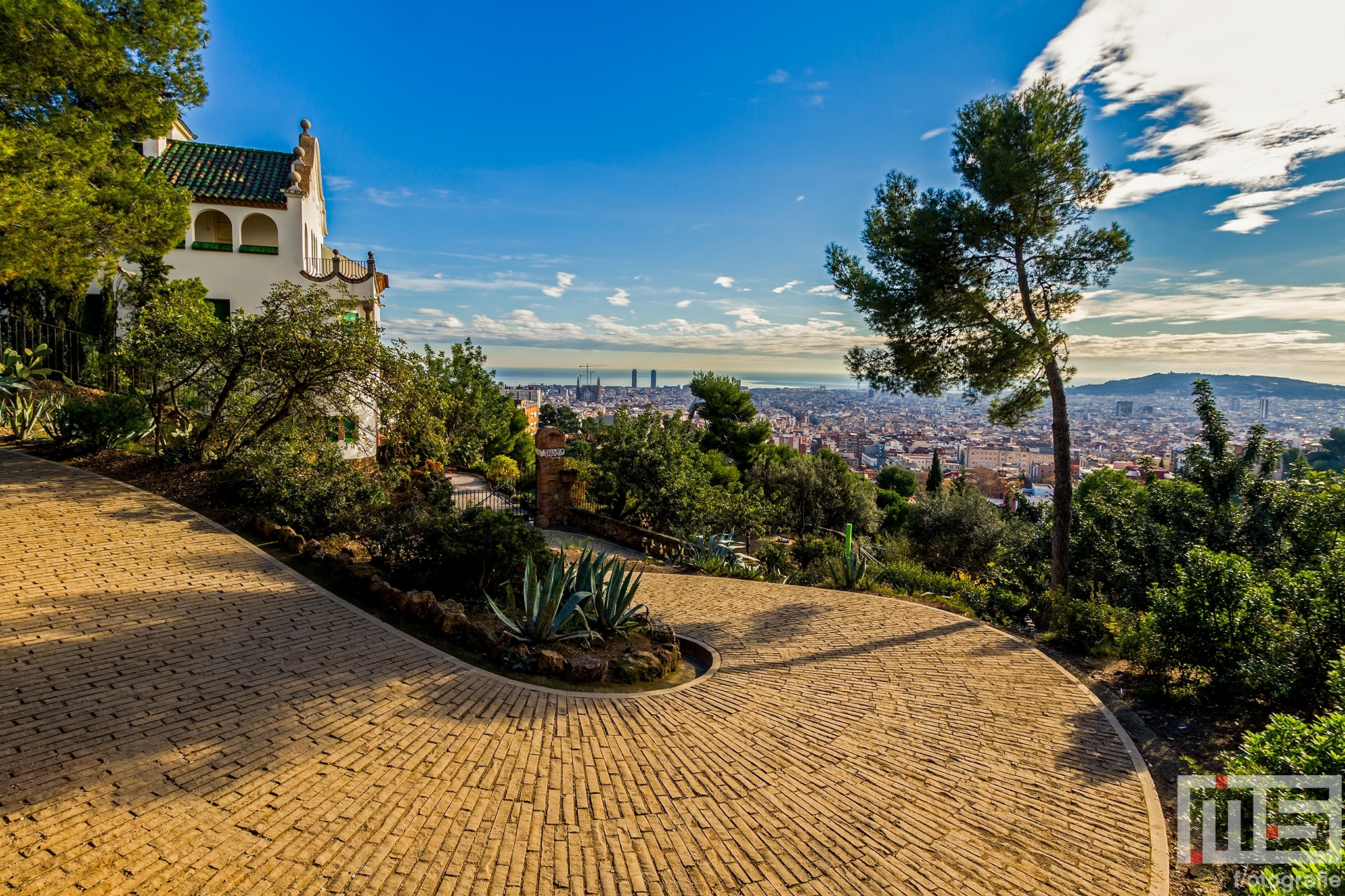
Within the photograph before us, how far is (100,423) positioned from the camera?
35.8ft

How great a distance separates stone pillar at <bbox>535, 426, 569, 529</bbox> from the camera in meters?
15.0

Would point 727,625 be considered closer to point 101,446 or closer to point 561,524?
point 561,524

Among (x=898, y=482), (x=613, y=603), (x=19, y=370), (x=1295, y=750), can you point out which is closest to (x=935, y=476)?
(x=898, y=482)

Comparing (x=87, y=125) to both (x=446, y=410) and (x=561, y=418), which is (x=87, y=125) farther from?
(x=561, y=418)

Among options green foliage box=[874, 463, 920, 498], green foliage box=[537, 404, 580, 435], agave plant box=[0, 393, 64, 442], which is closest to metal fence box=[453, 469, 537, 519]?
agave plant box=[0, 393, 64, 442]

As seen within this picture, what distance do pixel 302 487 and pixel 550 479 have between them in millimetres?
6709

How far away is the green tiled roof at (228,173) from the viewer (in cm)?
1898

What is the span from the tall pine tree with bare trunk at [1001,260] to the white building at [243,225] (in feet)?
49.9

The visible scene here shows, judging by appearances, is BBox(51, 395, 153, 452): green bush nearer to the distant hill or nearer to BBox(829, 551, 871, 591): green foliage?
BBox(829, 551, 871, 591): green foliage

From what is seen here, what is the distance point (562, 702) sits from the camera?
5.30 meters

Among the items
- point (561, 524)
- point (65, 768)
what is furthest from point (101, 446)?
point (65, 768)

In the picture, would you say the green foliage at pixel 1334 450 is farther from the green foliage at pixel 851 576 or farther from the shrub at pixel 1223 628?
the shrub at pixel 1223 628

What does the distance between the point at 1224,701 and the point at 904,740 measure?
3358mm

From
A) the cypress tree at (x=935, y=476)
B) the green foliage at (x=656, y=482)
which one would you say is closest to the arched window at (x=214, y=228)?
the green foliage at (x=656, y=482)
